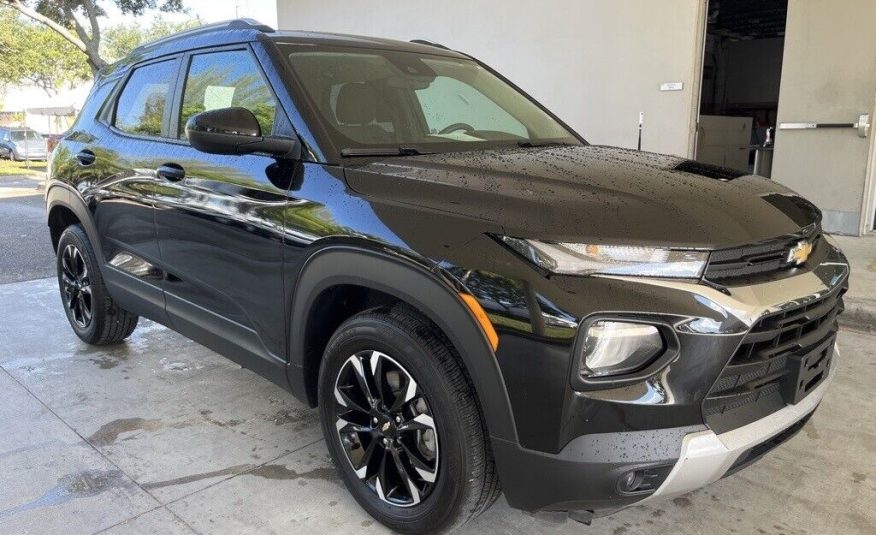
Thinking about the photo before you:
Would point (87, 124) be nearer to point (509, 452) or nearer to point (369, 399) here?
point (369, 399)

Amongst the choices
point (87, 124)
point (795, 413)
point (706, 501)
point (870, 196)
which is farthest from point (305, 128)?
point (870, 196)

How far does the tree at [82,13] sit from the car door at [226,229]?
593 inches

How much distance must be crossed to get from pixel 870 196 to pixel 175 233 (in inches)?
271

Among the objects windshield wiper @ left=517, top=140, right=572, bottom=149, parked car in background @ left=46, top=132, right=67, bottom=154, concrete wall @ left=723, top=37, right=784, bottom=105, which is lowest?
parked car in background @ left=46, top=132, right=67, bottom=154

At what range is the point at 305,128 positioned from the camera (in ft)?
8.36

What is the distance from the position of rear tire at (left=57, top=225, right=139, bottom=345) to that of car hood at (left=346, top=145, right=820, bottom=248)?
2509mm

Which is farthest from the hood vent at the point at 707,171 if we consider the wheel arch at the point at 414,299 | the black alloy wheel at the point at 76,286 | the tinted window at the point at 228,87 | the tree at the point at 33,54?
the tree at the point at 33,54

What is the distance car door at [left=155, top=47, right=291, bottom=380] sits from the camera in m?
2.65

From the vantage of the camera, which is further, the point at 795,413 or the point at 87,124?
the point at 87,124

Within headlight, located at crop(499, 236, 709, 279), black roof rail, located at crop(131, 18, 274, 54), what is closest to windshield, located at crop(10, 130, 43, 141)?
black roof rail, located at crop(131, 18, 274, 54)

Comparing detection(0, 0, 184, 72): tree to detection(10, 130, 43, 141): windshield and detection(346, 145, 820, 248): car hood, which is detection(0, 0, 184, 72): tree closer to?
detection(10, 130, 43, 141): windshield

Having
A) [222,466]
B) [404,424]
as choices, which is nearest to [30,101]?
[222,466]

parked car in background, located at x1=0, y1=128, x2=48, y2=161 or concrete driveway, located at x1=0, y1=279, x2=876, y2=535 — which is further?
parked car in background, located at x1=0, y1=128, x2=48, y2=161

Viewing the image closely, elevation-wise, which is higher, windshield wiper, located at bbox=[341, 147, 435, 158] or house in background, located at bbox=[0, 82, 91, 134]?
house in background, located at bbox=[0, 82, 91, 134]
